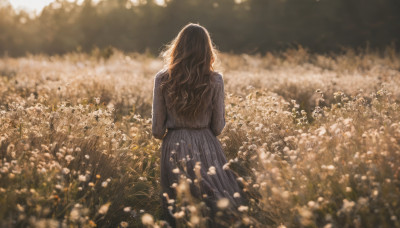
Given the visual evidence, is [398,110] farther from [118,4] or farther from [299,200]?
[118,4]

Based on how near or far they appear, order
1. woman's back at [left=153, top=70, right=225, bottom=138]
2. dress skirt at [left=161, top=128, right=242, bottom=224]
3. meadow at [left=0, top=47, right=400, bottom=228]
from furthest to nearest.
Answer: woman's back at [left=153, top=70, right=225, bottom=138] → dress skirt at [left=161, top=128, right=242, bottom=224] → meadow at [left=0, top=47, right=400, bottom=228]

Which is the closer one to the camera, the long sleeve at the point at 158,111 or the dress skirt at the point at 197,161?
the dress skirt at the point at 197,161

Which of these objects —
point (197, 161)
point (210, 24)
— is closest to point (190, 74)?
point (197, 161)

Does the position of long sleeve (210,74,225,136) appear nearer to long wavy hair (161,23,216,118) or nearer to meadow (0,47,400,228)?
long wavy hair (161,23,216,118)

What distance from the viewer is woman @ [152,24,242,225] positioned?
3.23 metres

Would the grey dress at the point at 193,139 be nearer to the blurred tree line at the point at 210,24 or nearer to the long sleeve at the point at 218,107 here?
the long sleeve at the point at 218,107

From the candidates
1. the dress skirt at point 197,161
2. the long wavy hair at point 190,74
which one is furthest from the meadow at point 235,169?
the long wavy hair at point 190,74

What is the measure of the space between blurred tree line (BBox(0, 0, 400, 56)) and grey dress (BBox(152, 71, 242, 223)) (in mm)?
18504

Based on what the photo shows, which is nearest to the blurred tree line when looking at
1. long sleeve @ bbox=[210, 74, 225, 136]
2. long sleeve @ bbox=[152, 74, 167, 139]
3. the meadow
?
the meadow

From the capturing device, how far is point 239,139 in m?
4.34

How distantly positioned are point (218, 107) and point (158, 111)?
1.76 ft

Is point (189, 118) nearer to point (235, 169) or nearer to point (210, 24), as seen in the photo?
point (235, 169)

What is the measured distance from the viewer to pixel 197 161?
3244 millimetres

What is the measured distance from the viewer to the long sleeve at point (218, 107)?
10.9ft
